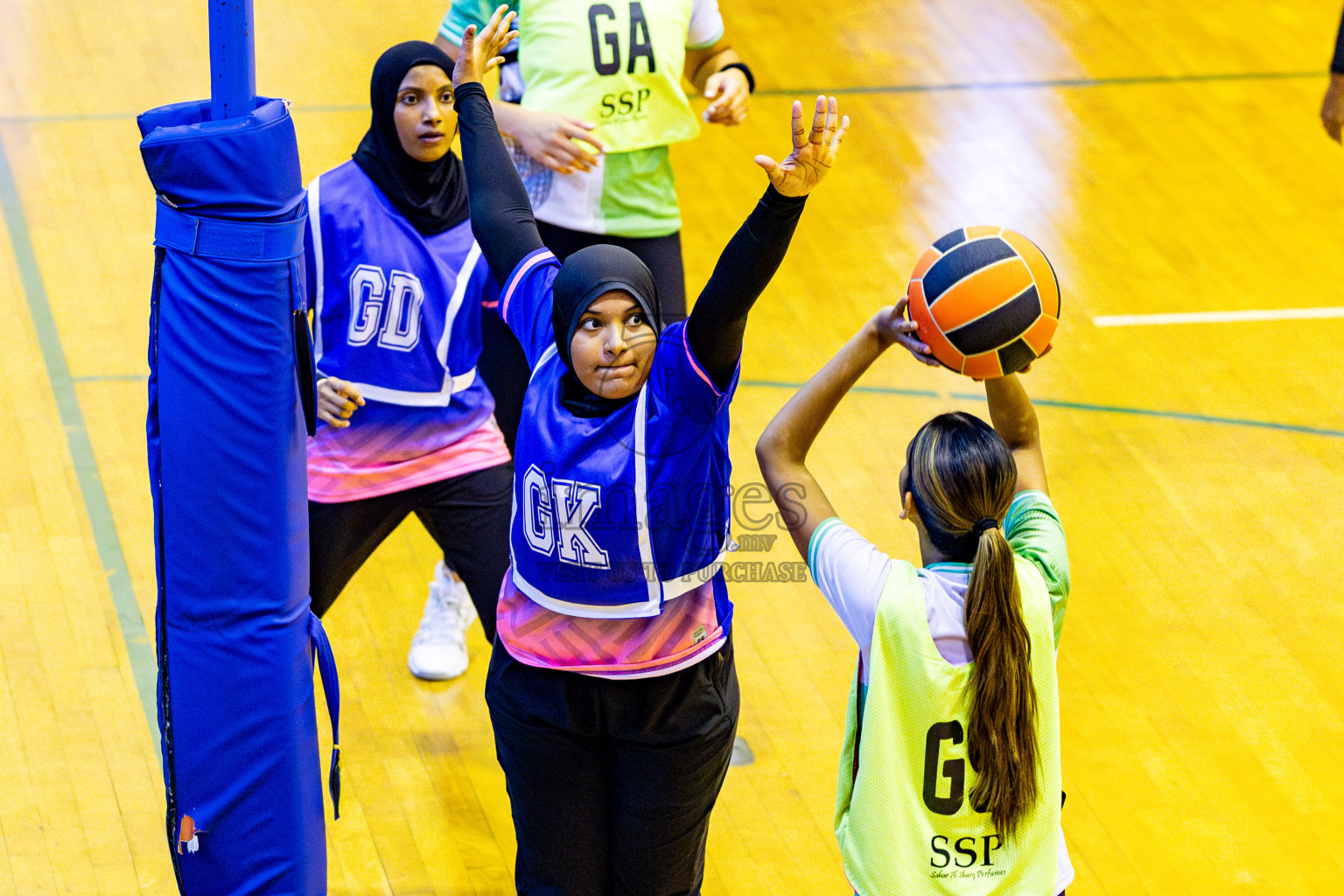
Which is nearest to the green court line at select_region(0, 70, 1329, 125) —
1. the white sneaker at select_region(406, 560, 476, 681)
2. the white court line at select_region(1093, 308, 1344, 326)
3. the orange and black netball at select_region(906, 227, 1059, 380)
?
the white court line at select_region(1093, 308, 1344, 326)

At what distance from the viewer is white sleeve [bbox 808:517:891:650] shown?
2627 millimetres

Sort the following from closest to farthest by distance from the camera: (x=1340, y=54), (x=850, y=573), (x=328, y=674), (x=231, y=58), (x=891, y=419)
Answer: (x=850, y=573)
(x=231, y=58)
(x=328, y=674)
(x=1340, y=54)
(x=891, y=419)

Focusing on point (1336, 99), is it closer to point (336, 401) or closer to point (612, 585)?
point (612, 585)

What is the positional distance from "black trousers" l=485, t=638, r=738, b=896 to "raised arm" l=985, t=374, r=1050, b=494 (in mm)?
765

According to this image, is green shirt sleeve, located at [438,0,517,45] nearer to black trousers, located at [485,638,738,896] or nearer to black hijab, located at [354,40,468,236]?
black hijab, located at [354,40,468,236]

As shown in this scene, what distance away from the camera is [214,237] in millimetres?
2836

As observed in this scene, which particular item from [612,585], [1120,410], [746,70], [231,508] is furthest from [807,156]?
[1120,410]

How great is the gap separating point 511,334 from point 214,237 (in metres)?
1.68

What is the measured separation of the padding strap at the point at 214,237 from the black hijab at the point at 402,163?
1140 mm

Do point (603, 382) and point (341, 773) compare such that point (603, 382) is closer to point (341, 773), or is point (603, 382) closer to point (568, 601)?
point (568, 601)

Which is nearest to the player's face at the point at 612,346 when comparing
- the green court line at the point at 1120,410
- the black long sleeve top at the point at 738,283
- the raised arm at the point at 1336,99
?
the black long sleeve top at the point at 738,283

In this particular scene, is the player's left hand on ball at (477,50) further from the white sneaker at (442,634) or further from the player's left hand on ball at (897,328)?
the white sneaker at (442,634)

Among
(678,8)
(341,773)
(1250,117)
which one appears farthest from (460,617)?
(1250,117)

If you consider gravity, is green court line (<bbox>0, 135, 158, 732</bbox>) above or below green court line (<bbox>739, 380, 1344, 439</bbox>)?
above
